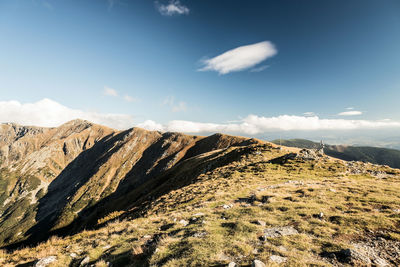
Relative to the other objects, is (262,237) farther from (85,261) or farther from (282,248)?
(85,261)

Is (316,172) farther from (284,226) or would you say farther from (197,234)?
(197,234)

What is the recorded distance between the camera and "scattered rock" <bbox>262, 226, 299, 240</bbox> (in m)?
10.3

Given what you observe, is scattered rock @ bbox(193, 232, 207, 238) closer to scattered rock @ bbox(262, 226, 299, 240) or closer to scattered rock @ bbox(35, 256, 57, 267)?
scattered rock @ bbox(262, 226, 299, 240)

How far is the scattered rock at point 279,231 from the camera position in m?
10.3

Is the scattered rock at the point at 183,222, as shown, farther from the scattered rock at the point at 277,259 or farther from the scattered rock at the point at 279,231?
the scattered rock at the point at 277,259

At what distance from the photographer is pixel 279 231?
1089 cm

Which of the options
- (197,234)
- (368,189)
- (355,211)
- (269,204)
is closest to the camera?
(197,234)

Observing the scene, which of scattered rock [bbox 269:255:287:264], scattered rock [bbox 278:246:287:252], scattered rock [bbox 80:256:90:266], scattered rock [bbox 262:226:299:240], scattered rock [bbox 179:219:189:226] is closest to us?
scattered rock [bbox 269:255:287:264]

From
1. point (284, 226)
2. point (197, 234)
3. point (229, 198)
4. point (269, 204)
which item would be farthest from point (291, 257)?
point (229, 198)

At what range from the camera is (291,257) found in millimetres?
7707

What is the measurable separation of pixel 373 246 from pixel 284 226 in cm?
432

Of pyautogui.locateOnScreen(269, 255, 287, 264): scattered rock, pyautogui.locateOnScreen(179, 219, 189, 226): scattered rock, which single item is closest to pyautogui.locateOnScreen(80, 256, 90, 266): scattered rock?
pyautogui.locateOnScreen(179, 219, 189, 226): scattered rock

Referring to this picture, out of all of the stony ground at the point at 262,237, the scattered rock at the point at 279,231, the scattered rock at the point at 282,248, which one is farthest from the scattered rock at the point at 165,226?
the scattered rock at the point at 282,248

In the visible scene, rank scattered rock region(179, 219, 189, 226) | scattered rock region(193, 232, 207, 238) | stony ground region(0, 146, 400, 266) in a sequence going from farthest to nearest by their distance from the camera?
scattered rock region(179, 219, 189, 226)
scattered rock region(193, 232, 207, 238)
stony ground region(0, 146, 400, 266)
